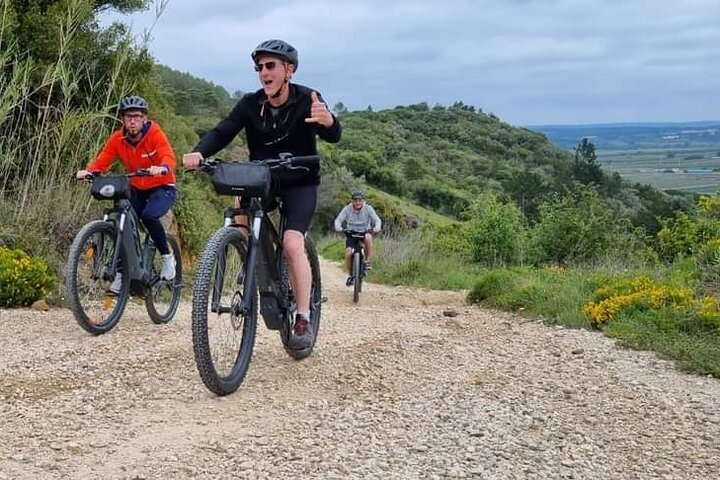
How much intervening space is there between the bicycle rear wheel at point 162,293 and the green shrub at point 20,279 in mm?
1118

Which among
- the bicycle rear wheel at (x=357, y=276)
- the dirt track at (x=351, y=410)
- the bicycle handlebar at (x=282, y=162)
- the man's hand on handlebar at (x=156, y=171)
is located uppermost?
the bicycle handlebar at (x=282, y=162)

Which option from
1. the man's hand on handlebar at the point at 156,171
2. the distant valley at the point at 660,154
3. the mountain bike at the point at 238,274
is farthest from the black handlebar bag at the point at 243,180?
the distant valley at the point at 660,154

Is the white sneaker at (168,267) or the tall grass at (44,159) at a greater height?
the tall grass at (44,159)

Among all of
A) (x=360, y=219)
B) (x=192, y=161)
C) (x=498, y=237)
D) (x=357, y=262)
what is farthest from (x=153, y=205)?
(x=498, y=237)

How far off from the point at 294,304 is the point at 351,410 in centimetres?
102

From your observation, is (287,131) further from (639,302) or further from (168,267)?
(639,302)

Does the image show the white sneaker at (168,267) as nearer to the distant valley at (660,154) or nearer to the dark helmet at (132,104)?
the dark helmet at (132,104)

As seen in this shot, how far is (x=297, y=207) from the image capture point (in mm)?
5043

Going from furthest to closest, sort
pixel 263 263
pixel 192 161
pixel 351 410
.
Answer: pixel 263 263, pixel 192 161, pixel 351 410

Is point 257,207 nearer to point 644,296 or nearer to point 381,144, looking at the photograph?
point 644,296

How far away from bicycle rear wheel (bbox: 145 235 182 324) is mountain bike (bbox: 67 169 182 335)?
141 mm

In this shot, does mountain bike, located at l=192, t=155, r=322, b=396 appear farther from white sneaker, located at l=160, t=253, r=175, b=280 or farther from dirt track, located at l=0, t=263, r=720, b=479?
white sneaker, located at l=160, t=253, r=175, b=280

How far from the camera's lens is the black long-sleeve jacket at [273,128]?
16.4 feet

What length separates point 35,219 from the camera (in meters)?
8.48
